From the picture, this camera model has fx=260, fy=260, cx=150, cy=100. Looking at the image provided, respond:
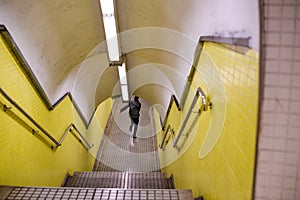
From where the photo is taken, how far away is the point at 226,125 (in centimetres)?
186

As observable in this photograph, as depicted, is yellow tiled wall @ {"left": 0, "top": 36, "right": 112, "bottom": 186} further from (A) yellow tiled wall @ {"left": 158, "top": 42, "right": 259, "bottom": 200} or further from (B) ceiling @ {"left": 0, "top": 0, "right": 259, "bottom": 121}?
(A) yellow tiled wall @ {"left": 158, "top": 42, "right": 259, "bottom": 200}

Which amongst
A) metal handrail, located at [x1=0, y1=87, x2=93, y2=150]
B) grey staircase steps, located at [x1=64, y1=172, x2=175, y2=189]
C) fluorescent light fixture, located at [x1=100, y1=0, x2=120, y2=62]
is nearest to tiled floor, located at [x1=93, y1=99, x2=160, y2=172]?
metal handrail, located at [x1=0, y1=87, x2=93, y2=150]

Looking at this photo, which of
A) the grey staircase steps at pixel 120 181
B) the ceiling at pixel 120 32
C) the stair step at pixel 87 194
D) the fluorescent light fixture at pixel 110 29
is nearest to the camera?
the ceiling at pixel 120 32

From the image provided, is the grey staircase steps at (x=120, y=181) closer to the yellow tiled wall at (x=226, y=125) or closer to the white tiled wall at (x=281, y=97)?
the yellow tiled wall at (x=226, y=125)

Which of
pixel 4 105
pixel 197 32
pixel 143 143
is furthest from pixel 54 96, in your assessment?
pixel 143 143

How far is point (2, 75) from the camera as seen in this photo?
2666 millimetres

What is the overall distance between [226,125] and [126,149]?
6.31 m

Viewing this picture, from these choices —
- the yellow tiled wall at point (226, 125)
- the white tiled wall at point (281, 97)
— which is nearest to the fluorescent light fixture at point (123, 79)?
the yellow tiled wall at point (226, 125)

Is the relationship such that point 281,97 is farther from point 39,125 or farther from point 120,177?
point 120,177

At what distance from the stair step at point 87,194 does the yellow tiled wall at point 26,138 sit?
0.22 m

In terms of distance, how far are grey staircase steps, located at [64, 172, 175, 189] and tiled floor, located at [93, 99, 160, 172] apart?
5.57 ft

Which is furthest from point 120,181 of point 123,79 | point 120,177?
point 123,79

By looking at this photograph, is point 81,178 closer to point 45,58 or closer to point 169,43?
point 45,58

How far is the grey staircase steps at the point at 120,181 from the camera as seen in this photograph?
4.66 m
